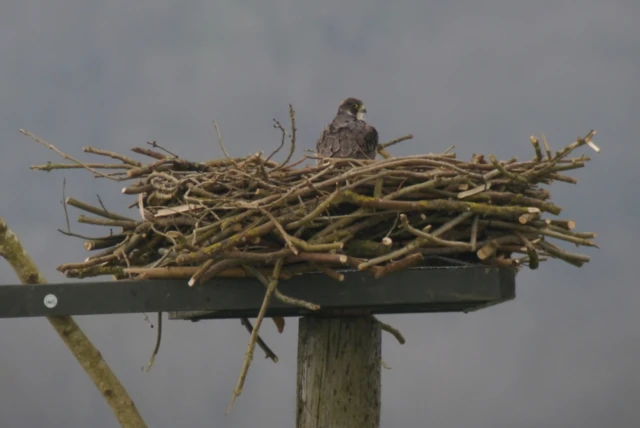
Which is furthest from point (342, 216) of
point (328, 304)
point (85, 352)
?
point (85, 352)

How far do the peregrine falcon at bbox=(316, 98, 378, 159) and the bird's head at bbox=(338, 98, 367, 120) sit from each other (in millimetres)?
227

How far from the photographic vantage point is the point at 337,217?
466cm

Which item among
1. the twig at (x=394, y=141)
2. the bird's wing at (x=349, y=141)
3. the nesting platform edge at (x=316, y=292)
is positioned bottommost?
the nesting platform edge at (x=316, y=292)

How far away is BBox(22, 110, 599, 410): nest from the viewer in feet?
15.0

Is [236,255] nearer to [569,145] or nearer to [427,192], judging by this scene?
[427,192]

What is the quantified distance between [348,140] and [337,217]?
0.86 meters

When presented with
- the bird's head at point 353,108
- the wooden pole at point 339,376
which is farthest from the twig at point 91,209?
the bird's head at point 353,108

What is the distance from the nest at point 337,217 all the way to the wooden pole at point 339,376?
1.35 ft

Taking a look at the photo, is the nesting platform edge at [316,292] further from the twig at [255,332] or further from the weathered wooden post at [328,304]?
the twig at [255,332]

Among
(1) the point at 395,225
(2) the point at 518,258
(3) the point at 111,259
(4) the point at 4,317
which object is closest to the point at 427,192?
(1) the point at 395,225

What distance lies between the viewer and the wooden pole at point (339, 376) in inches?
197

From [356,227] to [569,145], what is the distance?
3.03 ft

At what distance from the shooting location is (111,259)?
5.01 m

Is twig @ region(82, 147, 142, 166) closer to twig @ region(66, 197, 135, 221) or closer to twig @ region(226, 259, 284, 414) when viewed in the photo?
twig @ region(66, 197, 135, 221)
